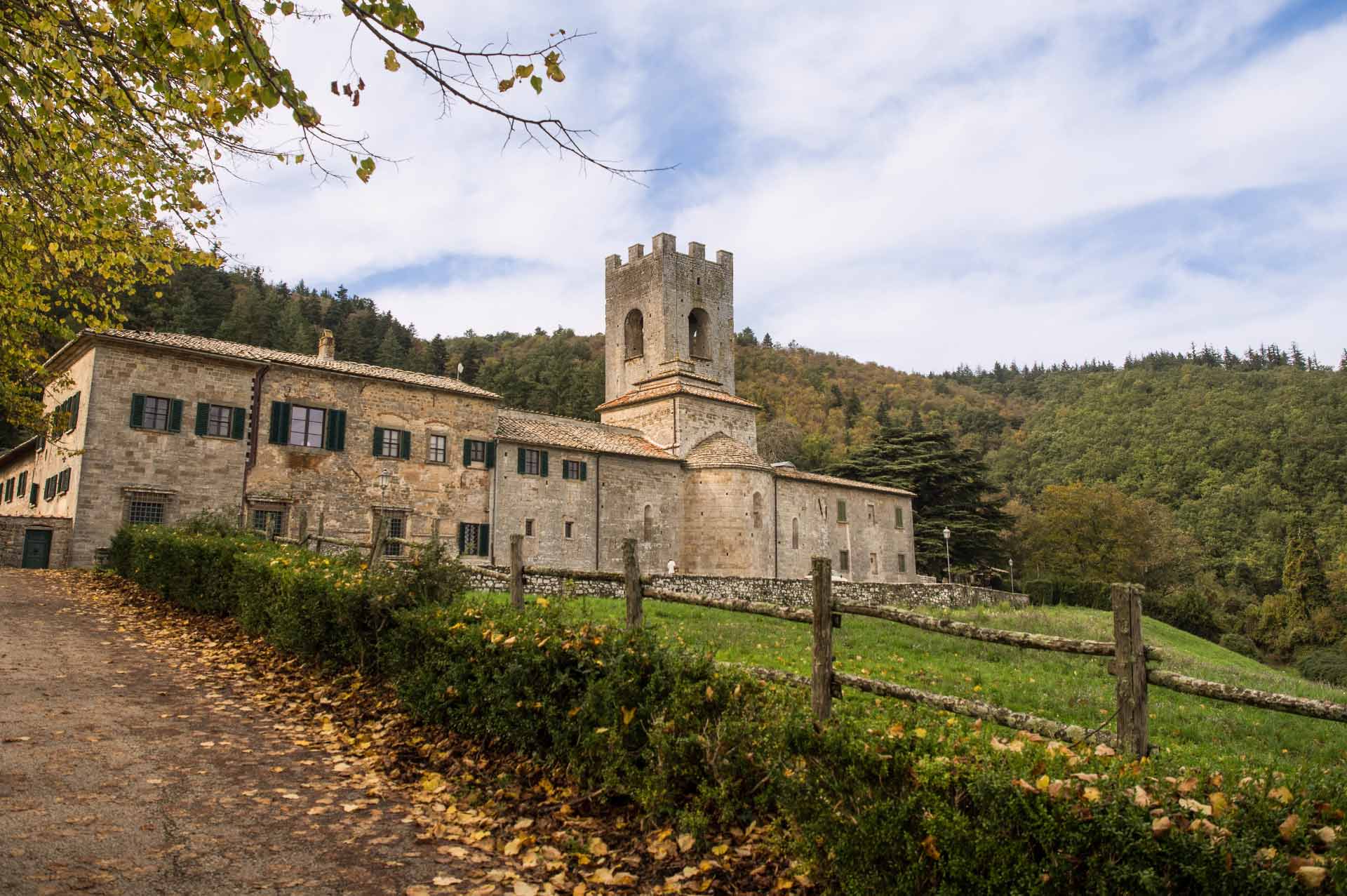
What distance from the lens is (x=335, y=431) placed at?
26344 millimetres

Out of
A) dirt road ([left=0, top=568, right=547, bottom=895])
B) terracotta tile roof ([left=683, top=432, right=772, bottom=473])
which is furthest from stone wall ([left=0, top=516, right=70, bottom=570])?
terracotta tile roof ([left=683, top=432, right=772, bottom=473])

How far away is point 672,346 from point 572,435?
920 cm

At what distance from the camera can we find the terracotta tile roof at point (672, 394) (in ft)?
121

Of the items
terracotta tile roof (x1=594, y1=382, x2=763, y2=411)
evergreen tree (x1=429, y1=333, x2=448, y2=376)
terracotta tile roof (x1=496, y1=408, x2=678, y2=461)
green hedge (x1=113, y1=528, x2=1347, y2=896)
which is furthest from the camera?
evergreen tree (x1=429, y1=333, x2=448, y2=376)

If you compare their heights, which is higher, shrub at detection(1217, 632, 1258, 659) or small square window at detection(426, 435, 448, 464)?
small square window at detection(426, 435, 448, 464)

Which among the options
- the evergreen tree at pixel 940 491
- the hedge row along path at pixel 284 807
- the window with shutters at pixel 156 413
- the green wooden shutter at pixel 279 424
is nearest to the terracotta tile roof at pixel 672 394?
the green wooden shutter at pixel 279 424

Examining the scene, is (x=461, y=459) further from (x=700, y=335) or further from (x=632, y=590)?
(x=632, y=590)

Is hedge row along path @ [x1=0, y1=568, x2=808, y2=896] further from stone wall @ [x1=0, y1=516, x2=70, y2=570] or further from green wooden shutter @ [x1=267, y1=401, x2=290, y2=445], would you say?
green wooden shutter @ [x1=267, y1=401, x2=290, y2=445]

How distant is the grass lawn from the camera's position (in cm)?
943

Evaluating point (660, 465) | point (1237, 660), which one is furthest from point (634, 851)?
point (1237, 660)

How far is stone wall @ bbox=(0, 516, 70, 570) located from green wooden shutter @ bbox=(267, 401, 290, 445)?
572 centimetres

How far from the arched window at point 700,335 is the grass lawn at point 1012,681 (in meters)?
21.4

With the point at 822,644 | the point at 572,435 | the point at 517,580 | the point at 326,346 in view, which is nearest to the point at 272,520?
the point at 326,346

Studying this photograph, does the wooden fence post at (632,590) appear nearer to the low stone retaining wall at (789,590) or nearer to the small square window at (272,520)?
the low stone retaining wall at (789,590)
